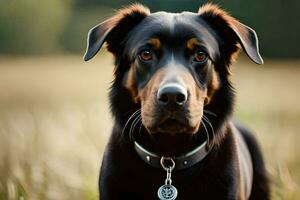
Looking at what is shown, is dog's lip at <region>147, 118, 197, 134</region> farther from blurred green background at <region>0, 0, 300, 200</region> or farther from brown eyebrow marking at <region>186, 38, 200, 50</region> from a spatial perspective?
blurred green background at <region>0, 0, 300, 200</region>

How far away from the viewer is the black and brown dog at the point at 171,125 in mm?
4609

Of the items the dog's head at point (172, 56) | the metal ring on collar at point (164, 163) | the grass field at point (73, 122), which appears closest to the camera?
the dog's head at point (172, 56)

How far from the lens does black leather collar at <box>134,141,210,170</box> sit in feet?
15.5

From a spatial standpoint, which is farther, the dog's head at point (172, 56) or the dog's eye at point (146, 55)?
the dog's eye at point (146, 55)

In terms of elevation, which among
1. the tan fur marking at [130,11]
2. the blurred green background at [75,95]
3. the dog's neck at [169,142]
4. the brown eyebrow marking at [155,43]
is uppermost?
the tan fur marking at [130,11]

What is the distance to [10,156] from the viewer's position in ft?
19.2

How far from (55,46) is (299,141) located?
7087 millimetres

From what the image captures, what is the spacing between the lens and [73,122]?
7746 mm

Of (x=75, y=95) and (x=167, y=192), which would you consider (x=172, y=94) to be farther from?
(x=75, y=95)

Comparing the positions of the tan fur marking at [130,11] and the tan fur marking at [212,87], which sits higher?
the tan fur marking at [130,11]

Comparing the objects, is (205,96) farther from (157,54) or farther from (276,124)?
(276,124)

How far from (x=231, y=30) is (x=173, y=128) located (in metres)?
0.88

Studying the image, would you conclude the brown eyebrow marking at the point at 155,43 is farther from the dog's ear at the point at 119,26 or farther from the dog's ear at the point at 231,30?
the dog's ear at the point at 231,30

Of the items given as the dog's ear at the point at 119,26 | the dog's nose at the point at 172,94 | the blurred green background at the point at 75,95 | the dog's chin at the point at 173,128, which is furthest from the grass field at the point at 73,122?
the dog's nose at the point at 172,94
